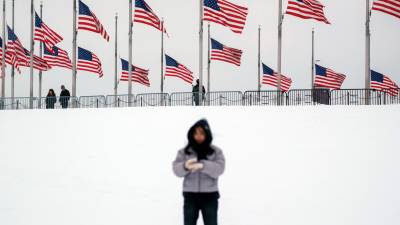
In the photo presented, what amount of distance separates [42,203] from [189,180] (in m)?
5.00

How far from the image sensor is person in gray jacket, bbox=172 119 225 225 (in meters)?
5.14

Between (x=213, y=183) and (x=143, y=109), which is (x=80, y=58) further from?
(x=213, y=183)

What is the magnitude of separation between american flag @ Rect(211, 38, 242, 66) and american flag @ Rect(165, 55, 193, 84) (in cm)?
257

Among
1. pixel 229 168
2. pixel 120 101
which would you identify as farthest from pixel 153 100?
pixel 229 168

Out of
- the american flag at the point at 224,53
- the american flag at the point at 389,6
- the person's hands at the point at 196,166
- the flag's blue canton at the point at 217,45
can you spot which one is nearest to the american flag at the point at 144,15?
the flag's blue canton at the point at 217,45

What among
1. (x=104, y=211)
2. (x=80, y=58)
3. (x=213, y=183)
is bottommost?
(x=104, y=211)

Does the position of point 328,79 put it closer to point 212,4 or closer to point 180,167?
point 212,4

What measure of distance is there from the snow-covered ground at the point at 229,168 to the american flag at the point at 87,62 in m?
5.13

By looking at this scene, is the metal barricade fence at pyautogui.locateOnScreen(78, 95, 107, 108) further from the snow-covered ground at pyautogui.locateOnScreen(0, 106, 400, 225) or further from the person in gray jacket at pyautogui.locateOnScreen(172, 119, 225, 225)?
the person in gray jacket at pyautogui.locateOnScreen(172, 119, 225, 225)

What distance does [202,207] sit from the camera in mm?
5246

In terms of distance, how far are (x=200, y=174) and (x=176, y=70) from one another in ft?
83.9

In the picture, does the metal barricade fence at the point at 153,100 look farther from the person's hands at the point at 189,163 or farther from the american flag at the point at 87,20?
the person's hands at the point at 189,163

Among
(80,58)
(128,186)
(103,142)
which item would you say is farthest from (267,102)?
(128,186)

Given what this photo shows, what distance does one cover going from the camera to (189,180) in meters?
5.21
